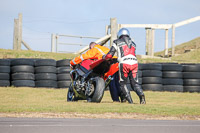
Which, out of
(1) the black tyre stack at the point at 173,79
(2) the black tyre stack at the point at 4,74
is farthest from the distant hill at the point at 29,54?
(1) the black tyre stack at the point at 173,79

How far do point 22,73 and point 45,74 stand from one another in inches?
37.7

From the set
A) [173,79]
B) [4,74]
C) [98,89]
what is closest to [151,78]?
[173,79]

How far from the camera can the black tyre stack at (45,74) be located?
1795cm

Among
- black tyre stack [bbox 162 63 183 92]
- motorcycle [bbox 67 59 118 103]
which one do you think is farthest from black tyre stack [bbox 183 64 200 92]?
motorcycle [bbox 67 59 118 103]

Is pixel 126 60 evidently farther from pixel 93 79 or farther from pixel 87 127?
pixel 87 127

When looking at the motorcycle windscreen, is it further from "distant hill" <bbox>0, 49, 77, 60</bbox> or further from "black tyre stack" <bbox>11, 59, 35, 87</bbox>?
"distant hill" <bbox>0, 49, 77, 60</bbox>

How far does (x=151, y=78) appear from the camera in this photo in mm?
18219

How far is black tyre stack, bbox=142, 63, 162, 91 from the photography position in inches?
717

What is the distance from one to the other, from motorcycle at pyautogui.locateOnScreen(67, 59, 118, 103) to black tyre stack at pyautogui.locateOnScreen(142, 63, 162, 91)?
272 inches

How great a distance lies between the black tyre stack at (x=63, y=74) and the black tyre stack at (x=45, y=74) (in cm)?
20

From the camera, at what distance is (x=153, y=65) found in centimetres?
1834

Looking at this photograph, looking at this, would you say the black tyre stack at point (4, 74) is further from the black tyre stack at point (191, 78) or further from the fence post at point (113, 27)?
the fence post at point (113, 27)

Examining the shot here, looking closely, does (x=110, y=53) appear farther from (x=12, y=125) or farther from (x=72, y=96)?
(x=12, y=125)

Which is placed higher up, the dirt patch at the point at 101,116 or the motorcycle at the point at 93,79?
the motorcycle at the point at 93,79
